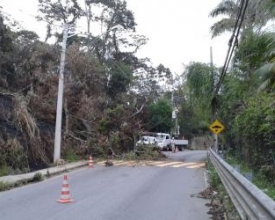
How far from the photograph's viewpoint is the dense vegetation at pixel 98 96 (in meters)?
17.0

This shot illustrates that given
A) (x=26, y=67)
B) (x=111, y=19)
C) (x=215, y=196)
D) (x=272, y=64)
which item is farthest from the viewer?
(x=111, y=19)

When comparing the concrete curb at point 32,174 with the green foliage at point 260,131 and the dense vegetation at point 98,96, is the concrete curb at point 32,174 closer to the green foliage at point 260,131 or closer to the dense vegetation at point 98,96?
the dense vegetation at point 98,96

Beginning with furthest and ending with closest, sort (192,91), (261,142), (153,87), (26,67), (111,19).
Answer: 1. (153,87)
2. (111,19)
3. (192,91)
4. (26,67)
5. (261,142)

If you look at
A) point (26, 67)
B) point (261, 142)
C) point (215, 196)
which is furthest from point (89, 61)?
point (215, 196)

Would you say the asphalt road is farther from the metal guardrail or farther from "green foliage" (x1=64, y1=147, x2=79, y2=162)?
"green foliage" (x1=64, y1=147, x2=79, y2=162)

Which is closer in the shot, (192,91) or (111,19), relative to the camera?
(192,91)

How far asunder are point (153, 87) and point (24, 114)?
44512mm

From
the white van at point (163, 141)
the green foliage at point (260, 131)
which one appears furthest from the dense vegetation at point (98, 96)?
the white van at point (163, 141)

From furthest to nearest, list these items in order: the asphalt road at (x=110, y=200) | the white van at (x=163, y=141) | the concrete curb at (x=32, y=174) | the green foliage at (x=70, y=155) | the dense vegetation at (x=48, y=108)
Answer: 1. the white van at (x=163, y=141)
2. the green foliage at (x=70, y=155)
3. the dense vegetation at (x=48, y=108)
4. the concrete curb at (x=32, y=174)
5. the asphalt road at (x=110, y=200)

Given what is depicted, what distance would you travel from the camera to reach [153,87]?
6706 centimetres

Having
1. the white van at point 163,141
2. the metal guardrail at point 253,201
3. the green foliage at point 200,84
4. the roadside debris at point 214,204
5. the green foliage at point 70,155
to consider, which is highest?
the green foliage at point 200,84

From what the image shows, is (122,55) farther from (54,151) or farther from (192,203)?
(192,203)

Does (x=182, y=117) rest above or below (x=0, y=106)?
above

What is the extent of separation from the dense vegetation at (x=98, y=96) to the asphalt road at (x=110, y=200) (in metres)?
3.43
